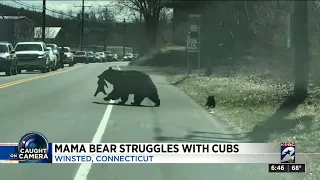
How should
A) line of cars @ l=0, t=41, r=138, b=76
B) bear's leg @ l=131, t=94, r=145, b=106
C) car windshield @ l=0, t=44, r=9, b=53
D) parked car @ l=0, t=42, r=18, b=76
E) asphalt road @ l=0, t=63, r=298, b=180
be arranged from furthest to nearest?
car windshield @ l=0, t=44, r=9, b=53 → line of cars @ l=0, t=41, r=138, b=76 → parked car @ l=0, t=42, r=18, b=76 → bear's leg @ l=131, t=94, r=145, b=106 → asphalt road @ l=0, t=63, r=298, b=180

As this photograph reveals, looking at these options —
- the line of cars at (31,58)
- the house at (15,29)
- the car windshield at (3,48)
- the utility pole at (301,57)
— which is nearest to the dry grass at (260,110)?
the utility pole at (301,57)

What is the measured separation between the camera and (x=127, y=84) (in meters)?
9.71

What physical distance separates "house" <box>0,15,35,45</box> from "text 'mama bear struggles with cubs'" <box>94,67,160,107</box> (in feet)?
170

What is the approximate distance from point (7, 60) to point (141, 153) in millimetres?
23606

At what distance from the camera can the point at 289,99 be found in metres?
12.3

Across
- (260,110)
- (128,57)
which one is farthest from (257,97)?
(128,57)

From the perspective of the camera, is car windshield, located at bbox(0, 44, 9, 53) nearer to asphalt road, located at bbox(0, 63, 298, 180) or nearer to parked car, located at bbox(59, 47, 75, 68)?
parked car, located at bbox(59, 47, 75, 68)

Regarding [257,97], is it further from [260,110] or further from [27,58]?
[27,58]

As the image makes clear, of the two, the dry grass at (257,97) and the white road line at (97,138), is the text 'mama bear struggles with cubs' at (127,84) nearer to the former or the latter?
the white road line at (97,138)

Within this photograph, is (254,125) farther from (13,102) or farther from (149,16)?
(13,102)

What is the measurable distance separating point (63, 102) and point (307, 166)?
8.59 m

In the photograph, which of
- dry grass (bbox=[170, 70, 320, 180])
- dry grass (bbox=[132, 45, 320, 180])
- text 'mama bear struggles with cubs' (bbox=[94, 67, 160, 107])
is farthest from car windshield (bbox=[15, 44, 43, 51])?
text 'mama bear struggles with cubs' (bbox=[94, 67, 160, 107])

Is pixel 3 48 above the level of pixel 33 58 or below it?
above

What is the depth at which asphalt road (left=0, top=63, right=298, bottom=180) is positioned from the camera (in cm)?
632
